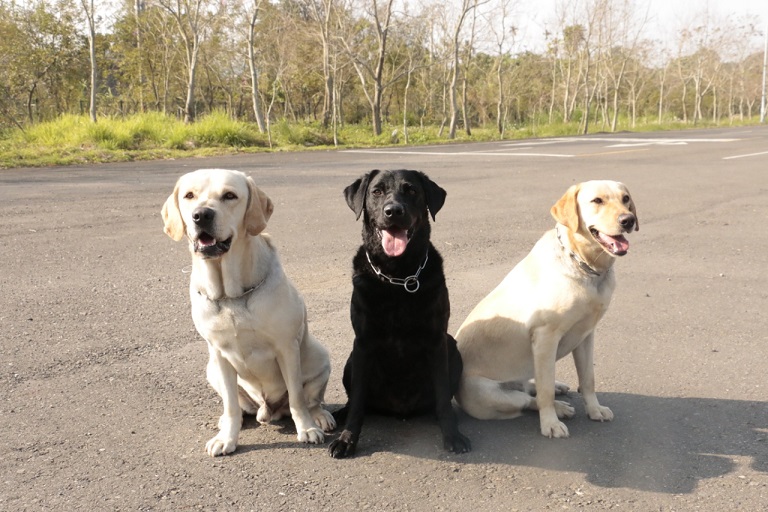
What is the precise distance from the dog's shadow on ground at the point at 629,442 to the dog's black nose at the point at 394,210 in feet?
3.82

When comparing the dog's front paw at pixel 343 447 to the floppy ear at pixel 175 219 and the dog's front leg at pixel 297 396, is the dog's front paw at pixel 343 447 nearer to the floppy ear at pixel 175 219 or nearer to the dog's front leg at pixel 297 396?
the dog's front leg at pixel 297 396

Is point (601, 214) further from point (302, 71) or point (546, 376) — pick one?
point (302, 71)

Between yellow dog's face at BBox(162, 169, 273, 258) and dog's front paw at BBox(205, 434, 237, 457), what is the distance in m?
0.92

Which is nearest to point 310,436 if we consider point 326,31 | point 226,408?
point 226,408

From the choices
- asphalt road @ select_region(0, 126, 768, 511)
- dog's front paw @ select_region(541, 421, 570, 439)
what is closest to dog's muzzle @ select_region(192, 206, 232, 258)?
asphalt road @ select_region(0, 126, 768, 511)

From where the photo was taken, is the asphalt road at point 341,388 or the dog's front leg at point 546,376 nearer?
the asphalt road at point 341,388

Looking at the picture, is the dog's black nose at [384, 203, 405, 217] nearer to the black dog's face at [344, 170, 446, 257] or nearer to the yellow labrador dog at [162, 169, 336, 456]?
the black dog's face at [344, 170, 446, 257]

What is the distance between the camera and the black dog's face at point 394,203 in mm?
3523

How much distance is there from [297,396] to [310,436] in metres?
0.21

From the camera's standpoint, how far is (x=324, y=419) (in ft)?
12.6

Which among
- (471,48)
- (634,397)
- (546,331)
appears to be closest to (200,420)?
(546,331)

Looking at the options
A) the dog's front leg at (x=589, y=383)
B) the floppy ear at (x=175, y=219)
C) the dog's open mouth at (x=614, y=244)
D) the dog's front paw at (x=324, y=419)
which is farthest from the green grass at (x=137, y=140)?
the dog's open mouth at (x=614, y=244)

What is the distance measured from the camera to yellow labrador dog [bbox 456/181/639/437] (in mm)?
3650

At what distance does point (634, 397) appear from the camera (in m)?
4.21
